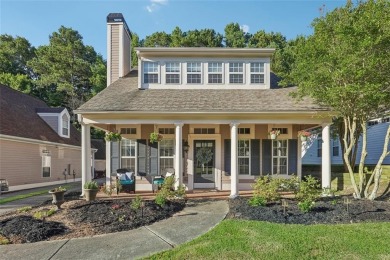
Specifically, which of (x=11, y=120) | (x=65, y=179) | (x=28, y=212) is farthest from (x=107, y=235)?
(x=65, y=179)

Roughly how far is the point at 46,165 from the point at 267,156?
13.4m

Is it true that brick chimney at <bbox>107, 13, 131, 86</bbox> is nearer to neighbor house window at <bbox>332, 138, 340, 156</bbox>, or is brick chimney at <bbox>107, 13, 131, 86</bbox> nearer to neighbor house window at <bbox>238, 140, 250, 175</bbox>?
neighbor house window at <bbox>238, 140, 250, 175</bbox>

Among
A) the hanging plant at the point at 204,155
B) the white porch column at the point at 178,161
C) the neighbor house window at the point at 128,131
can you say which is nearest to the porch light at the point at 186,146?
the hanging plant at the point at 204,155

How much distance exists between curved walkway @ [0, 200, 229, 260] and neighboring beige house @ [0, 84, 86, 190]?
9900 mm

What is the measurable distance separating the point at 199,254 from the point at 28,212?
19.1ft

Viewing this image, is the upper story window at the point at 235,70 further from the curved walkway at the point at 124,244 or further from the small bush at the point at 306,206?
the curved walkway at the point at 124,244

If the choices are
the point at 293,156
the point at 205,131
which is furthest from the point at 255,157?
the point at 205,131

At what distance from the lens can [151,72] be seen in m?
11.9

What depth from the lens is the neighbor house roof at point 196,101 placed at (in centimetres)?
973

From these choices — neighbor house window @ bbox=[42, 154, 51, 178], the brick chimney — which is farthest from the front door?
neighbor house window @ bbox=[42, 154, 51, 178]

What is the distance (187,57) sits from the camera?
1183 centimetres

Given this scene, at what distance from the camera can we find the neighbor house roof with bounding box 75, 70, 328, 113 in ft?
31.9

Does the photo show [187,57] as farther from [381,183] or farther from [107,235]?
[381,183]

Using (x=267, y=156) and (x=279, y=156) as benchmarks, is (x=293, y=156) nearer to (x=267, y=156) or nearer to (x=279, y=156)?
(x=279, y=156)
